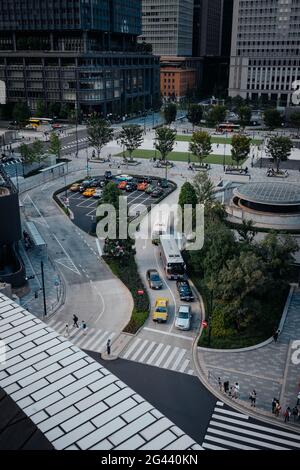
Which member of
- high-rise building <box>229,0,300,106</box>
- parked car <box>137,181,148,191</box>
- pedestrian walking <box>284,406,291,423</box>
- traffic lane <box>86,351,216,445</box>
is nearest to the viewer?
traffic lane <box>86,351,216,445</box>

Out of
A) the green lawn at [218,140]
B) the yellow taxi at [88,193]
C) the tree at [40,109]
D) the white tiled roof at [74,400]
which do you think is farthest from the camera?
the tree at [40,109]

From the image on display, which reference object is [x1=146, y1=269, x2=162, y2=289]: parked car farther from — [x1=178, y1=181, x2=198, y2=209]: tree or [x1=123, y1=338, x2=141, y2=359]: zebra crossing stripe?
[x1=178, y1=181, x2=198, y2=209]: tree

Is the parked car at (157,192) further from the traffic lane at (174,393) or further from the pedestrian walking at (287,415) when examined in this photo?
the pedestrian walking at (287,415)

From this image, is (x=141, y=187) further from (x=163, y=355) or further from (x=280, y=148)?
(x=163, y=355)

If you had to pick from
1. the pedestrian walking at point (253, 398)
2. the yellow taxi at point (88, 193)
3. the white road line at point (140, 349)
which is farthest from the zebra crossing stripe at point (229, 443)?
the yellow taxi at point (88, 193)

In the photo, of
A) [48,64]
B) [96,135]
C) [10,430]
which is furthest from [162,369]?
[48,64]

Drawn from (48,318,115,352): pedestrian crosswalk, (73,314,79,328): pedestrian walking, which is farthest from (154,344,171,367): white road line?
(73,314,79,328): pedestrian walking
